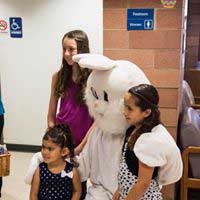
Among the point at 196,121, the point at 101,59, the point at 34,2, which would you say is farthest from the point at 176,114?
the point at 34,2

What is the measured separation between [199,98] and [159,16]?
9.74 ft

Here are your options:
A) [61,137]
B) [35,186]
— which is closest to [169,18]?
[61,137]

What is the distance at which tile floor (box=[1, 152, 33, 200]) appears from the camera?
3.04 meters

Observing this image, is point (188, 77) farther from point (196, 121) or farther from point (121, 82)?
point (121, 82)

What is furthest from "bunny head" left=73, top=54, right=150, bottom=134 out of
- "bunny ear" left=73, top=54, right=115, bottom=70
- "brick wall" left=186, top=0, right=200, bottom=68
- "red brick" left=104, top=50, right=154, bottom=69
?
"brick wall" left=186, top=0, right=200, bottom=68

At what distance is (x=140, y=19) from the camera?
2.19m

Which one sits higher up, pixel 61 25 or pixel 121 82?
pixel 61 25

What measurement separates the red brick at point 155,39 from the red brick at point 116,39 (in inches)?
1.6

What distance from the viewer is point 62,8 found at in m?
3.62

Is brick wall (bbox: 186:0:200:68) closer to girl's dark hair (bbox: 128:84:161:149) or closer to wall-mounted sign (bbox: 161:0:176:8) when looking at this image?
wall-mounted sign (bbox: 161:0:176:8)

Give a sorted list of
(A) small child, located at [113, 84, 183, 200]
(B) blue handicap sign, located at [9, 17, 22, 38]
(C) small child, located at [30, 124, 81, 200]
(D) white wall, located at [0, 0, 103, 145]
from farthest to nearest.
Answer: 1. (B) blue handicap sign, located at [9, 17, 22, 38]
2. (D) white wall, located at [0, 0, 103, 145]
3. (C) small child, located at [30, 124, 81, 200]
4. (A) small child, located at [113, 84, 183, 200]

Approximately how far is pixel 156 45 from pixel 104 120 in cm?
87

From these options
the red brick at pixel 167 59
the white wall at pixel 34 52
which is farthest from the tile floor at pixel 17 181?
the red brick at pixel 167 59

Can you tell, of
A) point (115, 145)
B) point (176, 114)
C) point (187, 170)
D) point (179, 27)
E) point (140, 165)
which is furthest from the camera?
point (187, 170)
